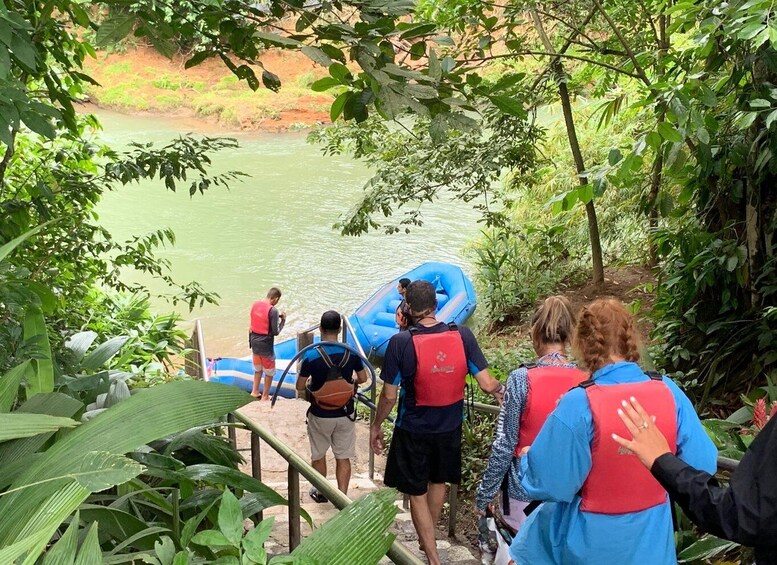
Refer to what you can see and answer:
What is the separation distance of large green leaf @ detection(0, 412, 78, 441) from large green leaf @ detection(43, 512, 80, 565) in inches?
6.4

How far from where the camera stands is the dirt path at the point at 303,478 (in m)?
3.04

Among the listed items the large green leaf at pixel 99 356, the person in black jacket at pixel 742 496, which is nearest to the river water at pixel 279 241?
the large green leaf at pixel 99 356

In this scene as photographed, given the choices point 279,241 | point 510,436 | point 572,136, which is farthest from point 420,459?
point 279,241

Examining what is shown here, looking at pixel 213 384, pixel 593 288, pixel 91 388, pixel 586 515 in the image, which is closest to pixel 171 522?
pixel 213 384

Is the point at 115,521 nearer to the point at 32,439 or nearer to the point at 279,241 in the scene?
the point at 32,439

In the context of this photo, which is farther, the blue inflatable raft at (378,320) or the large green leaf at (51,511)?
the blue inflatable raft at (378,320)

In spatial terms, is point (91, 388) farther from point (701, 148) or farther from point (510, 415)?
point (701, 148)

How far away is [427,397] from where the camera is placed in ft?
8.60

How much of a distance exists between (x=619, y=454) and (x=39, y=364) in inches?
54.3

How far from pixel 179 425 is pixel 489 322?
23.4 ft

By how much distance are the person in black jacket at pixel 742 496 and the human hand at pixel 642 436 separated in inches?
1.7

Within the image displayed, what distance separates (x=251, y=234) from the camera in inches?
569

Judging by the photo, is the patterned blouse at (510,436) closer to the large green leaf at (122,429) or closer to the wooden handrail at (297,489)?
the wooden handrail at (297,489)

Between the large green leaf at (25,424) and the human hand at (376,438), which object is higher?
the large green leaf at (25,424)
